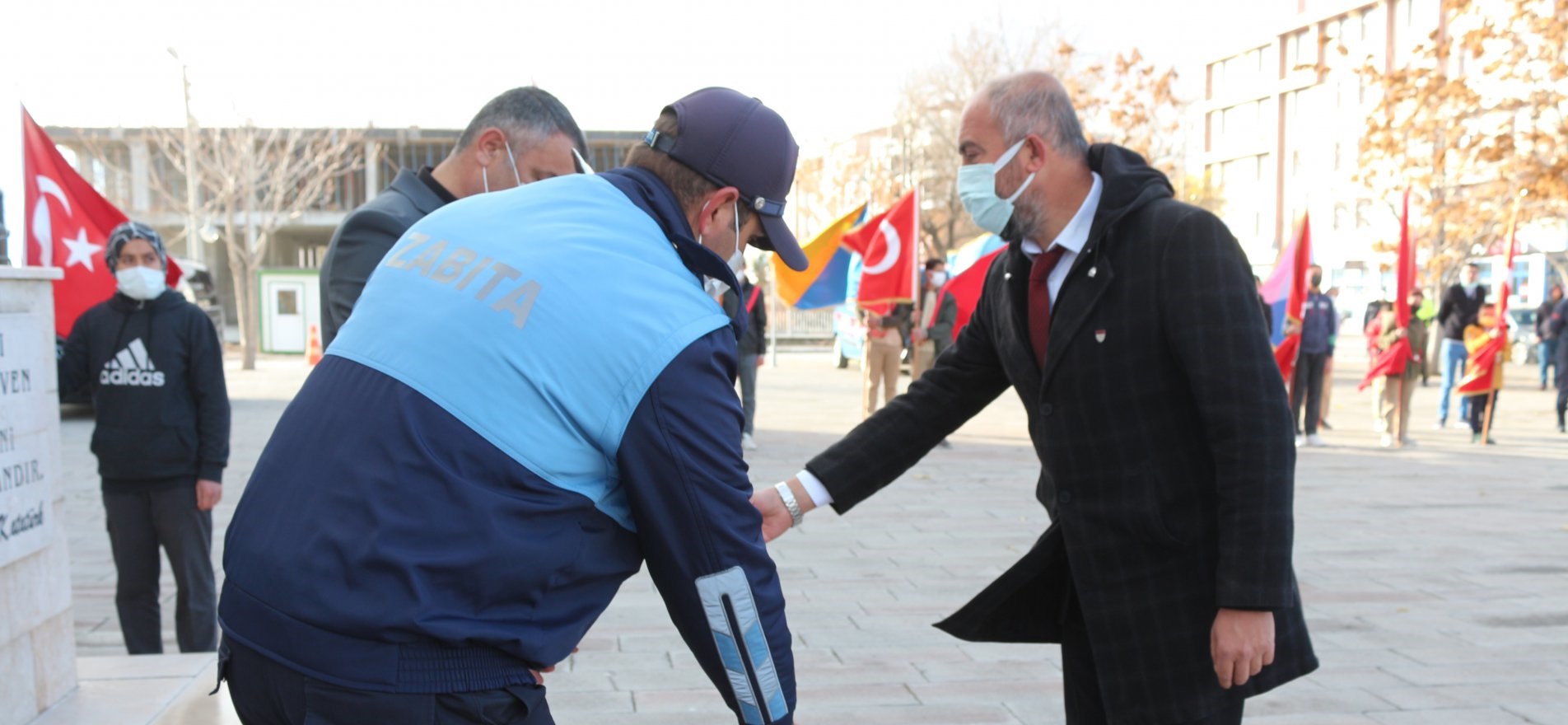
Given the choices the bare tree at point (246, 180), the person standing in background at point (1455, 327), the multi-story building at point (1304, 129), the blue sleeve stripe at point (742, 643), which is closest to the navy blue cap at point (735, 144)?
the blue sleeve stripe at point (742, 643)

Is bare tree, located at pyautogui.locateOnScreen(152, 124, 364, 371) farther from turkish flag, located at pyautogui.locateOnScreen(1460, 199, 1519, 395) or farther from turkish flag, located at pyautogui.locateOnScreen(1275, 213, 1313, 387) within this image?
turkish flag, located at pyautogui.locateOnScreen(1460, 199, 1519, 395)

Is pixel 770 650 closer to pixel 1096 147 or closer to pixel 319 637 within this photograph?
pixel 319 637

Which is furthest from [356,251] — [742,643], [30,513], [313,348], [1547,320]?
[313,348]

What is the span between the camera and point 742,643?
1.83 metres

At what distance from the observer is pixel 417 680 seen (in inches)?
66.9

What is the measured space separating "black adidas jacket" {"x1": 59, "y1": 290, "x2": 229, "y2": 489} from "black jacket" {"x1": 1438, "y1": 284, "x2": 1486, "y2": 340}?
1577 cm

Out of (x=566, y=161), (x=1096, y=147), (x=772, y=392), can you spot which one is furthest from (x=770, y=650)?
(x=772, y=392)

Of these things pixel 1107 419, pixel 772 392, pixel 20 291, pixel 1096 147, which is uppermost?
pixel 1096 147

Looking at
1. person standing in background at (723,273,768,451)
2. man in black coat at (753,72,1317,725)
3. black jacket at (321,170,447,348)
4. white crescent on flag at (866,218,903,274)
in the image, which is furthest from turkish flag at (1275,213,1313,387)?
black jacket at (321,170,447,348)

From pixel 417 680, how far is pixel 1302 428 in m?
14.1

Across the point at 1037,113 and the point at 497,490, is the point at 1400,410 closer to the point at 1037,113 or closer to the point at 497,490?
the point at 1037,113

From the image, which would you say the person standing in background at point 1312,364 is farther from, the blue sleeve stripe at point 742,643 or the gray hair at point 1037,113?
the blue sleeve stripe at point 742,643

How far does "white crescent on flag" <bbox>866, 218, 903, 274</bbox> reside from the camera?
45.6 feet

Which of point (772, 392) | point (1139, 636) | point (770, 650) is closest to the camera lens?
point (770, 650)
